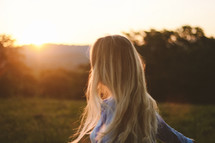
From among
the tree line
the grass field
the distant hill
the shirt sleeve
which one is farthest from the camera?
the distant hill

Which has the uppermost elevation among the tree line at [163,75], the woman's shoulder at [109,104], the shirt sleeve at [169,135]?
the woman's shoulder at [109,104]

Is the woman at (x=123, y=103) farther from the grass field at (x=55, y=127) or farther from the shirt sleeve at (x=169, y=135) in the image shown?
the grass field at (x=55, y=127)

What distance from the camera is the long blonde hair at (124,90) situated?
1.63 metres

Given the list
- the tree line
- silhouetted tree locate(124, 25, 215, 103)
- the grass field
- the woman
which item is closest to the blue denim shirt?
the woman

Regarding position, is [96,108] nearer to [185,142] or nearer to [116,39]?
[116,39]

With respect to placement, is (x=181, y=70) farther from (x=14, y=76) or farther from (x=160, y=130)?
(x=160, y=130)

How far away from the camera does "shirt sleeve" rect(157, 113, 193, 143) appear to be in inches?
64.0

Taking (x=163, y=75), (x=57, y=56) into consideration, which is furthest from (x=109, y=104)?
(x=57, y=56)

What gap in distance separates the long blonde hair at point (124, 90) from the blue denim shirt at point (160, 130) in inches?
1.6

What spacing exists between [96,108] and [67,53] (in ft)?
148

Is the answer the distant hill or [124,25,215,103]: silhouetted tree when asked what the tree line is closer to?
[124,25,215,103]: silhouetted tree

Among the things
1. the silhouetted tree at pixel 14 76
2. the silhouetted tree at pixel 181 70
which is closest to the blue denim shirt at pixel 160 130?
the silhouetted tree at pixel 14 76

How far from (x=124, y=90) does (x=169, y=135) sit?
44 cm

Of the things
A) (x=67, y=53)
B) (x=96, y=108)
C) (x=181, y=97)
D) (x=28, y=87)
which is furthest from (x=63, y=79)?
(x=96, y=108)
